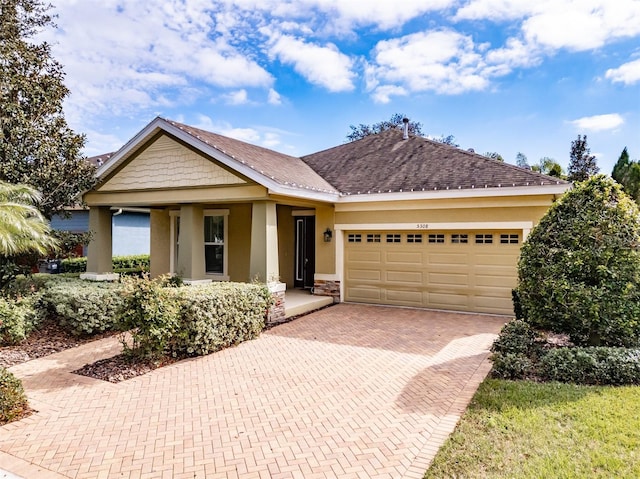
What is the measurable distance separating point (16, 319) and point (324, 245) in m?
8.41

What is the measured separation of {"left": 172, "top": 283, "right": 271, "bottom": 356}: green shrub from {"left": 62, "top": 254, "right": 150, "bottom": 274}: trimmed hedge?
38.5 feet

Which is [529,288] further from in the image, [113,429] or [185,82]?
[185,82]

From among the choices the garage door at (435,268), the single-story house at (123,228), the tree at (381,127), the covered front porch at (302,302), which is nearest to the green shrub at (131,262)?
the single-story house at (123,228)

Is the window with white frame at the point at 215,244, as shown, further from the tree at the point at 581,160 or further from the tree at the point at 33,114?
the tree at the point at 581,160

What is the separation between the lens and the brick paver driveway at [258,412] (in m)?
4.16

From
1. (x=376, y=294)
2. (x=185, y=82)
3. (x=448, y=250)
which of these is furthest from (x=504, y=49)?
(x=185, y=82)

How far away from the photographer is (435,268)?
39.6 ft

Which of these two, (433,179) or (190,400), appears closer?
(190,400)

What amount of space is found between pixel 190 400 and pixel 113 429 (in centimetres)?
107

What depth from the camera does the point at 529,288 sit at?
23.6 ft

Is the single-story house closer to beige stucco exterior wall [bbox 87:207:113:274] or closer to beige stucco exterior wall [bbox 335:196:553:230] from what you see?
beige stucco exterior wall [bbox 87:207:113:274]

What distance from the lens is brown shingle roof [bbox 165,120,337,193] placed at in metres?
10.7

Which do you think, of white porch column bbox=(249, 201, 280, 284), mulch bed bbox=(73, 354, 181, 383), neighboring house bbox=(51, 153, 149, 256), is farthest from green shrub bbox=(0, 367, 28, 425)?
neighboring house bbox=(51, 153, 149, 256)

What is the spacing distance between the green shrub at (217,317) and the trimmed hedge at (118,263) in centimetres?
1173
